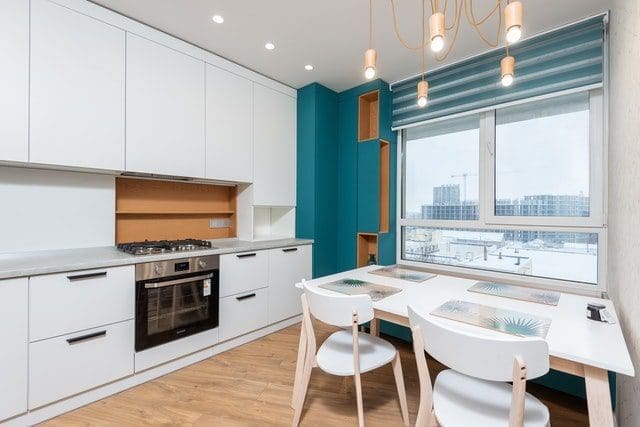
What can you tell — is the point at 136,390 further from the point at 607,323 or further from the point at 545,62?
the point at 545,62

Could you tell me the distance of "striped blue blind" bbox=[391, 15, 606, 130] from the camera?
78.6 inches

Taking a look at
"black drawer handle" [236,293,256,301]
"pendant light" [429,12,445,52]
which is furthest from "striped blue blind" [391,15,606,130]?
"black drawer handle" [236,293,256,301]

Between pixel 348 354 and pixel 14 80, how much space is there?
2.46 metres

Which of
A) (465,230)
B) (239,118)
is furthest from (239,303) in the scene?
(465,230)

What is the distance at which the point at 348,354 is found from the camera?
157 cm

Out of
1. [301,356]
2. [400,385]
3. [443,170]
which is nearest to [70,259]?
[301,356]

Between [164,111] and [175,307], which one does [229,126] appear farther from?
[175,307]

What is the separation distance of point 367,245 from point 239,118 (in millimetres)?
1943

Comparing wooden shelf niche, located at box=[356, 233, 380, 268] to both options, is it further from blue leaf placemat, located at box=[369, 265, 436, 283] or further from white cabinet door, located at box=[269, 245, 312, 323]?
blue leaf placemat, located at box=[369, 265, 436, 283]

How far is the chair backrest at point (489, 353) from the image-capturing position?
A: 873 mm

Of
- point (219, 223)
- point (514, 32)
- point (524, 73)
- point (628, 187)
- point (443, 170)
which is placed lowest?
point (219, 223)

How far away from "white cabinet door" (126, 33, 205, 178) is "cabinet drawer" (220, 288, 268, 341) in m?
1.13

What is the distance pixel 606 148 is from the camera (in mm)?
1978

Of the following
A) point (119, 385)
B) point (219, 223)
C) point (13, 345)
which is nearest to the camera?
point (13, 345)
